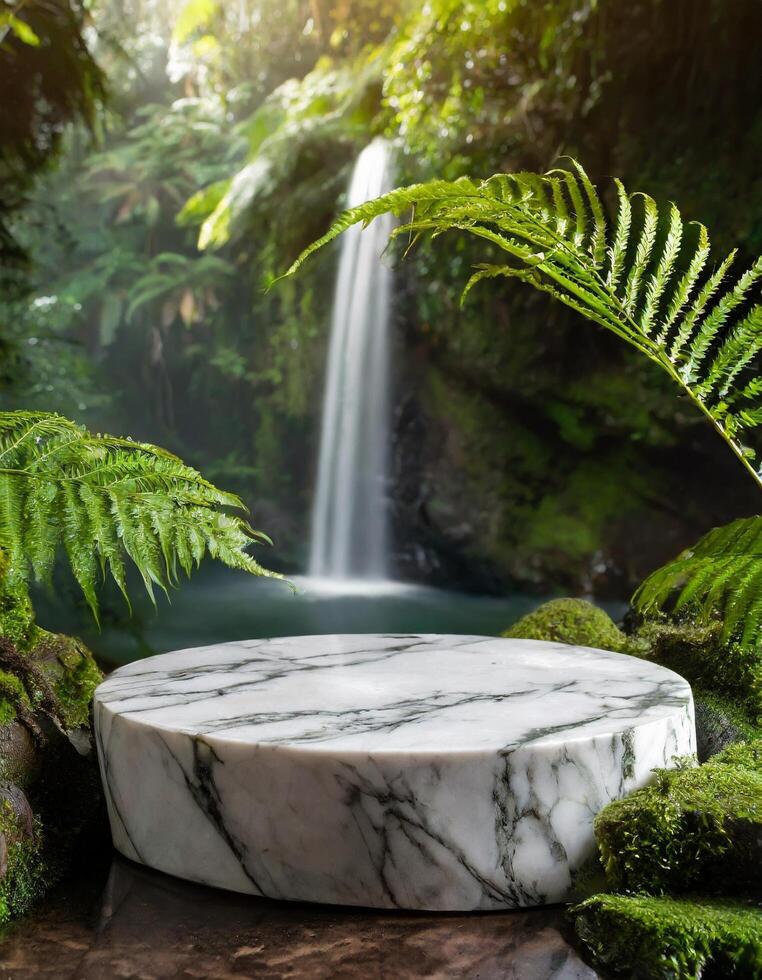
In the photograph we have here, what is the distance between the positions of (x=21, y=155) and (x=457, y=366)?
3.24m

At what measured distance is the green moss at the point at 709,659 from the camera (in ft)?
7.77

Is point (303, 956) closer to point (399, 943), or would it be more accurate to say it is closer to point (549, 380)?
point (399, 943)

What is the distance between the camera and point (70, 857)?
1.94m

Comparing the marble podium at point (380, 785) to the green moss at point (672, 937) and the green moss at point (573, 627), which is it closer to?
the green moss at point (672, 937)

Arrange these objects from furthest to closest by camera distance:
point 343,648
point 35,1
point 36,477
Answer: point 35,1 < point 343,648 < point 36,477

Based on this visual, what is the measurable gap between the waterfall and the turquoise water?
0.48 metres

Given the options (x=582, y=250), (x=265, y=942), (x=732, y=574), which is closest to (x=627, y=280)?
(x=582, y=250)

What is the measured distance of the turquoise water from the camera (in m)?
5.69

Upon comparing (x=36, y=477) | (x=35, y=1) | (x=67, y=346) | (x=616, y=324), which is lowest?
(x=36, y=477)

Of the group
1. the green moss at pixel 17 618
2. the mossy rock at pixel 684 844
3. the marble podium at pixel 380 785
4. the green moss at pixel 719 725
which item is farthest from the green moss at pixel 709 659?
the green moss at pixel 17 618

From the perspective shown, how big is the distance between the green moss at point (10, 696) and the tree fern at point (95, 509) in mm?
252

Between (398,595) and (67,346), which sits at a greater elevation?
(67,346)

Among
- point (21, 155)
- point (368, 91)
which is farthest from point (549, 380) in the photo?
point (21, 155)

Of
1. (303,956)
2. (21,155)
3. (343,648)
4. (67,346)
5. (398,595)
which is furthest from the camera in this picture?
(67,346)
